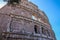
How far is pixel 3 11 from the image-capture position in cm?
1126

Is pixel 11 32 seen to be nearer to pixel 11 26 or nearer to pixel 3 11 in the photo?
pixel 11 26

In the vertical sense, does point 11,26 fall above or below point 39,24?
below

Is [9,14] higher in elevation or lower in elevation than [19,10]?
lower

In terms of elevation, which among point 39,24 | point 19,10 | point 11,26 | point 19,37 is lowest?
point 19,37

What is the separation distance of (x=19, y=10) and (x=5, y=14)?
169 cm

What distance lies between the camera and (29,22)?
11602 millimetres

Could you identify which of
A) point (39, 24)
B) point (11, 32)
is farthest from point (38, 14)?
point (11, 32)

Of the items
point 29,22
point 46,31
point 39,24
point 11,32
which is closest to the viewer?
point 11,32

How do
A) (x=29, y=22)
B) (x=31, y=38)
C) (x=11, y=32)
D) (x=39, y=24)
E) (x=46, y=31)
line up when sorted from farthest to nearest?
(x=46, y=31) < (x=39, y=24) < (x=29, y=22) < (x=31, y=38) < (x=11, y=32)

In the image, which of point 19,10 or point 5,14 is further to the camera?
point 19,10

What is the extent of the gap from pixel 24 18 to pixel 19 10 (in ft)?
3.76

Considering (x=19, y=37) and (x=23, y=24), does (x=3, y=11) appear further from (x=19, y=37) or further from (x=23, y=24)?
(x=19, y=37)

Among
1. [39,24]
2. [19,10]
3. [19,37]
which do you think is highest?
[19,10]

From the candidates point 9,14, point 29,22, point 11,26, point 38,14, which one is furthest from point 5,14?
point 38,14
